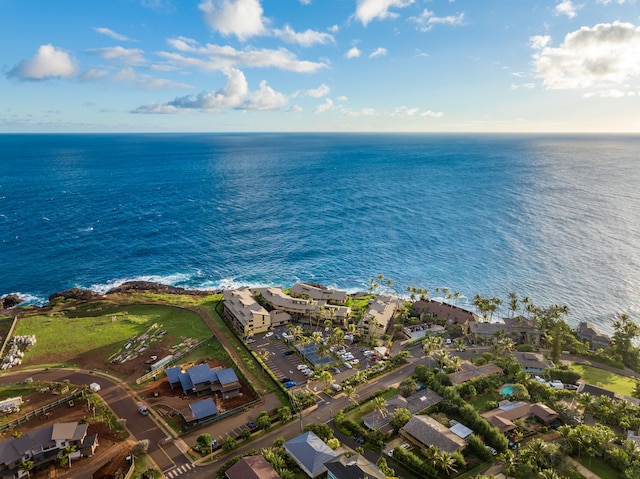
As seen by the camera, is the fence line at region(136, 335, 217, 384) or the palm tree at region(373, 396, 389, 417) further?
the fence line at region(136, 335, 217, 384)

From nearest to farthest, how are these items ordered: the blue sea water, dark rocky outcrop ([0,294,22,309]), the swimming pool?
the swimming pool
dark rocky outcrop ([0,294,22,309])
the blue sea water

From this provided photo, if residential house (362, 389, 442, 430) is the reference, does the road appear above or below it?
below

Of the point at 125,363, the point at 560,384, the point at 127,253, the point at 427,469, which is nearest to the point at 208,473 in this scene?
the point at 427,469

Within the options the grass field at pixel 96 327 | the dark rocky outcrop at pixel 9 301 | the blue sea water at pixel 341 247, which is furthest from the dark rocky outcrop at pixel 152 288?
the dark rocky outcrop at pixel 9 301

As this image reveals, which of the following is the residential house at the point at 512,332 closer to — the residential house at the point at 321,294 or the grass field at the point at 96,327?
the residential house at the point at 321,294

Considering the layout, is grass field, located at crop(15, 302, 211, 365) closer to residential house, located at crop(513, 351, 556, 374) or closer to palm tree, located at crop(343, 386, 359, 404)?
palm tree, located at crop(343, 386, 359, 404)

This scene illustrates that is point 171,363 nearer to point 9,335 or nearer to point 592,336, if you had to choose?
point 9,335

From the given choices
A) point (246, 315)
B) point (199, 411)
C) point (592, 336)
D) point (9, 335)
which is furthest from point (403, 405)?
point (9, 335)

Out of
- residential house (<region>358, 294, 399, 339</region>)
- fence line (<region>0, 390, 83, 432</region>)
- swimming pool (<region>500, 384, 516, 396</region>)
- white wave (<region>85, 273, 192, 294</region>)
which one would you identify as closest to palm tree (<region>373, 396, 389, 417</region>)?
swimming pool (<region>500, 384, 516, 396</region>)
